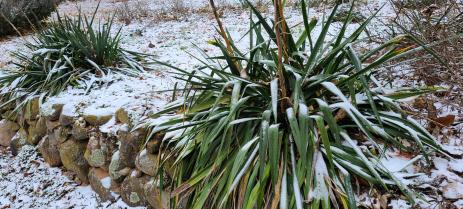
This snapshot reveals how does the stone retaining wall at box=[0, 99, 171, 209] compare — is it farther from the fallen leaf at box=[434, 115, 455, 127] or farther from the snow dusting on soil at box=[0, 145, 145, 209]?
the fallen leaf at box=[434, 115, 455, 127]

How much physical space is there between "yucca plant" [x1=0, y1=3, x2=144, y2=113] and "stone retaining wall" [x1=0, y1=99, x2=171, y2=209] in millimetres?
235

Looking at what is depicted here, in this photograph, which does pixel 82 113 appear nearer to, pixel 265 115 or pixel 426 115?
pixel 265 115

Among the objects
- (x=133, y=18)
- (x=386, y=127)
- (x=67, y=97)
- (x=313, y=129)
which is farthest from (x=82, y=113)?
(x=133, y=18)

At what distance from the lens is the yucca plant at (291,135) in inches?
82.4

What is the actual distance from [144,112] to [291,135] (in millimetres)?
1574

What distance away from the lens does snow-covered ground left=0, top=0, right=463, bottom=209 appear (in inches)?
83.1

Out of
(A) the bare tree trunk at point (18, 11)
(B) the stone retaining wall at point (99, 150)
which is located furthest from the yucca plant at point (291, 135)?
(A) the bare tree trunk at point (18, 11)

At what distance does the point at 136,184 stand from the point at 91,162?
2.49ft

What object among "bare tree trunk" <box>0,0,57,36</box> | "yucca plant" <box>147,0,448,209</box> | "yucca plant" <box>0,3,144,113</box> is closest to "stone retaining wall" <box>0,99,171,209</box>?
"yucca plant" <box>0,3,144,113</box>

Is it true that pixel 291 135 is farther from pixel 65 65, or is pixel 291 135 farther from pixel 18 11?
pixel 18 11

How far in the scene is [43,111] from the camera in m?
4.18

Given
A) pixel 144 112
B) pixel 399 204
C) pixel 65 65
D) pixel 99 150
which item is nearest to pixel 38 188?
pixel 99 150

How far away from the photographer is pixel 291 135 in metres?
2.32

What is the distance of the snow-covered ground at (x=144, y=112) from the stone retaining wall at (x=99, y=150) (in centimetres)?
12
